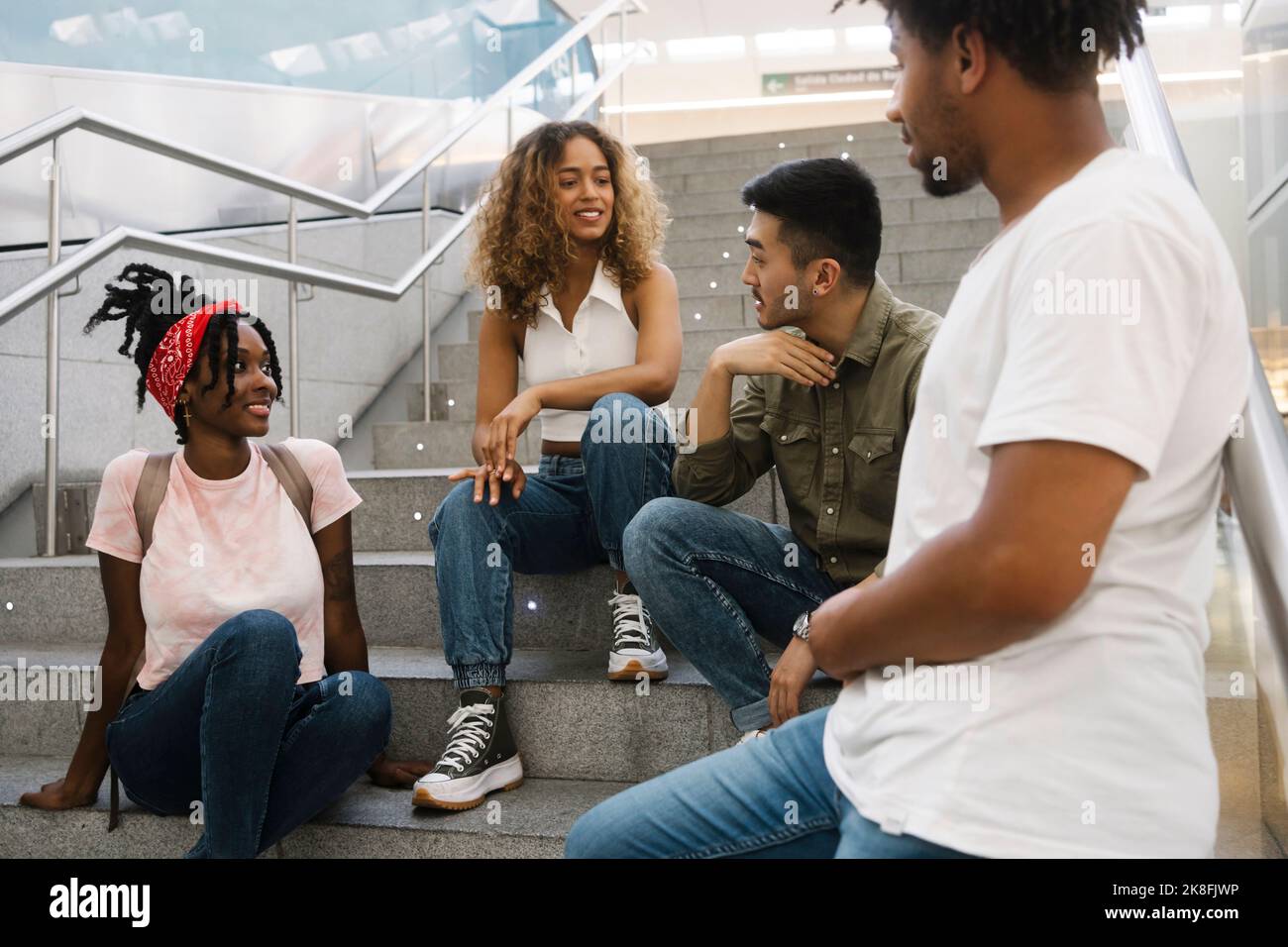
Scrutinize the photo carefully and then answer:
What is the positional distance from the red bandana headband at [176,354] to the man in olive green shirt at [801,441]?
80 centimetres

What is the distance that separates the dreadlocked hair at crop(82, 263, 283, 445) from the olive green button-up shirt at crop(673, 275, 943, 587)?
2.59 feet

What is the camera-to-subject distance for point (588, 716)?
6.31 ft

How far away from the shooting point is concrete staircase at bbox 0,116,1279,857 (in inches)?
66.3

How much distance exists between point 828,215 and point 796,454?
368 millimetres

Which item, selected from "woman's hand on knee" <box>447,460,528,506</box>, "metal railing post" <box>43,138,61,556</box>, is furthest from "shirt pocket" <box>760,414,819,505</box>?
"metal railing post" <box>43,138,61,556</box>

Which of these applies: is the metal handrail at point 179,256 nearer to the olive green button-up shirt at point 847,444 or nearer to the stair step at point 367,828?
the stair step at point 367,828

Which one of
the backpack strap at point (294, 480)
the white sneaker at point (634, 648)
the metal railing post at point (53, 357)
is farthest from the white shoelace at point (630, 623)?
the metal railing post at point (53, 357)

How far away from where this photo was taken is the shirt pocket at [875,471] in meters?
1.65

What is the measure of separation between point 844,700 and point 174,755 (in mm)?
1168

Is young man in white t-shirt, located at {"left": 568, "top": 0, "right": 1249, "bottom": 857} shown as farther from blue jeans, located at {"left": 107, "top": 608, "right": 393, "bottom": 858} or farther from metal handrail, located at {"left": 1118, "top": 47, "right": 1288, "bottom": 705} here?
blue jeans, located at {"left": 107, "top": 608, "right": 393, "bottom": 858}

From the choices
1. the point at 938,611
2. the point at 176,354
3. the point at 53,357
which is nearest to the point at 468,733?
the point at 176,354

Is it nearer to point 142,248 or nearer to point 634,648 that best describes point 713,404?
point 634,648
